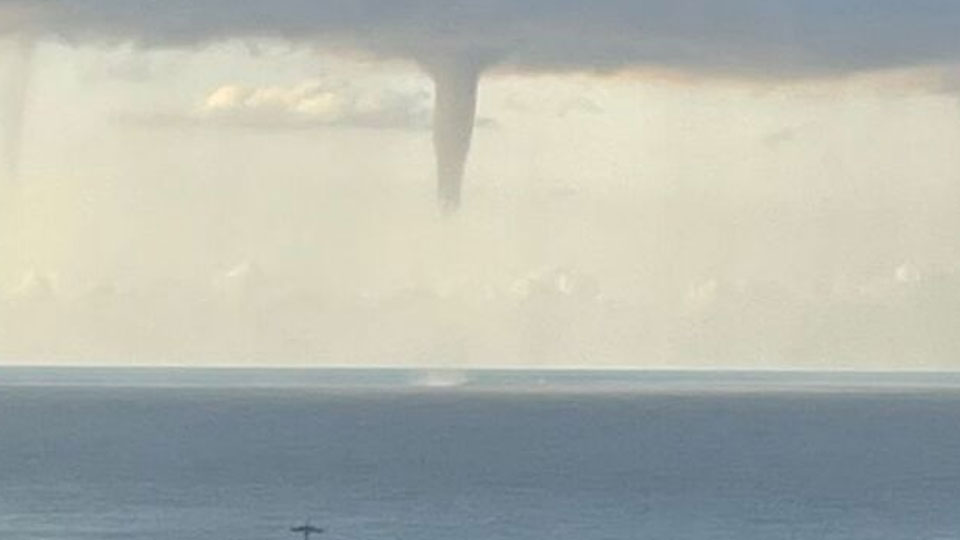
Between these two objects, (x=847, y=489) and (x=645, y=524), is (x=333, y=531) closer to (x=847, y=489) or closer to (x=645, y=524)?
(x=645, y=524)

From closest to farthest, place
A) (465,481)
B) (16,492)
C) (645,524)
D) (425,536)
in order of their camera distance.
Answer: (425,536)
(645,524)
(16,492)
(465,481)

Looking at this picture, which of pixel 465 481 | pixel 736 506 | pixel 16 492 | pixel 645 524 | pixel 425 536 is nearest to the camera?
pixel 425 536

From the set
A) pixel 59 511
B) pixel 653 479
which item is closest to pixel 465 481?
pixel 653 479

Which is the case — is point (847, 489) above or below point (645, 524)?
above

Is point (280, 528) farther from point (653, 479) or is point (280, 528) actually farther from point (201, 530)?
point (653, 479)

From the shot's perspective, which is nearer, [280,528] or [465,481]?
[280,528]

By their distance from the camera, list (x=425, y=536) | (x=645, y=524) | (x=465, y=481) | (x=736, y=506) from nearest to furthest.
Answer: (x=425, y=536) → (x=645, y=524) → (x=736, y=506) → (x=465, y=481)

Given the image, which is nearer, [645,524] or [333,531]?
[333,531]

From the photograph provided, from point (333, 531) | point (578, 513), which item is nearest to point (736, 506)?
point (578, 513)

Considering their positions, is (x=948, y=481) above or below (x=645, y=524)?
above
